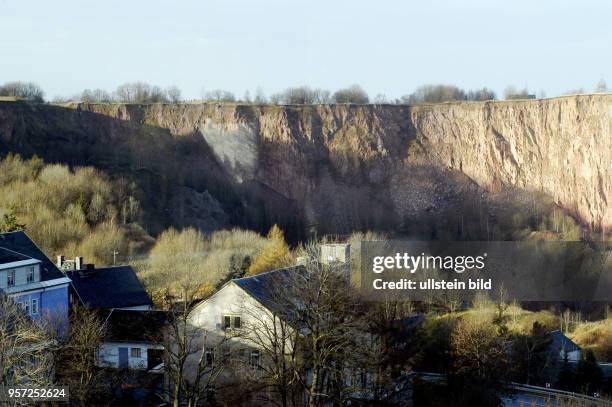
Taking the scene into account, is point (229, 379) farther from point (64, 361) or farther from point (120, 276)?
point (120, 276)

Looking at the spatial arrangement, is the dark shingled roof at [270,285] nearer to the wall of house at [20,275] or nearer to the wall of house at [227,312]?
the wall of house at [227,312]

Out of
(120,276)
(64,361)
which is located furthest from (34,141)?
(64,361)

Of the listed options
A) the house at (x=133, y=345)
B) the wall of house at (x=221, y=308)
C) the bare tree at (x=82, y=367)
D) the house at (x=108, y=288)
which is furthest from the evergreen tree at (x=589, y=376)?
the house at (x=108, y=288)

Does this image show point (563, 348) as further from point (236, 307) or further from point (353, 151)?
point (353, 151)

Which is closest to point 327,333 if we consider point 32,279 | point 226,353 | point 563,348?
point 226,353

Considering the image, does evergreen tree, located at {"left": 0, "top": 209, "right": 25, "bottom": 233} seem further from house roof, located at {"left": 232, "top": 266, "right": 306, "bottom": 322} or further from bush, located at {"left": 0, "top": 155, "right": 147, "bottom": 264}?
house roof, located at {"left": 232, "top": 266, "right": 306, "bottom": 322}

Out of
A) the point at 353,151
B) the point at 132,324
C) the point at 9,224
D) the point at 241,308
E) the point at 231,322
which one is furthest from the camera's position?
the point at 353,151

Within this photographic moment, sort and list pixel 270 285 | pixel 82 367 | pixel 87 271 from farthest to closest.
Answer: pixel 87 271
pixel 270 285
pixel 82 367

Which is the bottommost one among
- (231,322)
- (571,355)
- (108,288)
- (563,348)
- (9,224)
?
(571,355)
